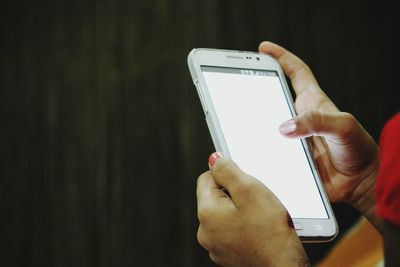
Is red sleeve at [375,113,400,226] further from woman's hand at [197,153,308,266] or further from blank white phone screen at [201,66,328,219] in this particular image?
blank white phone screen at [201,66,328,219]

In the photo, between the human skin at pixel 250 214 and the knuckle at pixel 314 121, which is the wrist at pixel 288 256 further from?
the knuckle at pixel 314 121

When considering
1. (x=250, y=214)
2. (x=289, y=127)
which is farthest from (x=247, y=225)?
(x=289, y=127)

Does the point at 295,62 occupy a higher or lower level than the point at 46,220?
higher

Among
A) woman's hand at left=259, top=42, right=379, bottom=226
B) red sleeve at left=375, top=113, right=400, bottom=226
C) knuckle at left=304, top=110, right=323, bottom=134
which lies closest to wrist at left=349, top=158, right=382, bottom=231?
woman's hand at left=259, top=42, right=379, bottom=226

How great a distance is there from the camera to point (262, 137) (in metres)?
0.77

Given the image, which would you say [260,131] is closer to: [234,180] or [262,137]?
[262,137]

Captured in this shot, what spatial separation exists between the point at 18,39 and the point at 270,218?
1.12 m

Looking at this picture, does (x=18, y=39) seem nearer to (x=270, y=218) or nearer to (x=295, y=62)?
(x=295, y=62)

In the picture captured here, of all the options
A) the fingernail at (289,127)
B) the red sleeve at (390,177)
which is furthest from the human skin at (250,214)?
the red sleeve at (390,177)

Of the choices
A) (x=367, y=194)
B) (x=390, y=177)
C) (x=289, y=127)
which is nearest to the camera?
(x=390, y=177)

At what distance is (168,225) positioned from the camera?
134cm

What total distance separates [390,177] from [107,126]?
44.0 inches

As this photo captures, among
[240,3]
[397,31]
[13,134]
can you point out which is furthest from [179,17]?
[397,31]

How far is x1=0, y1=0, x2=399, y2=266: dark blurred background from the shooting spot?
1.35 meters
